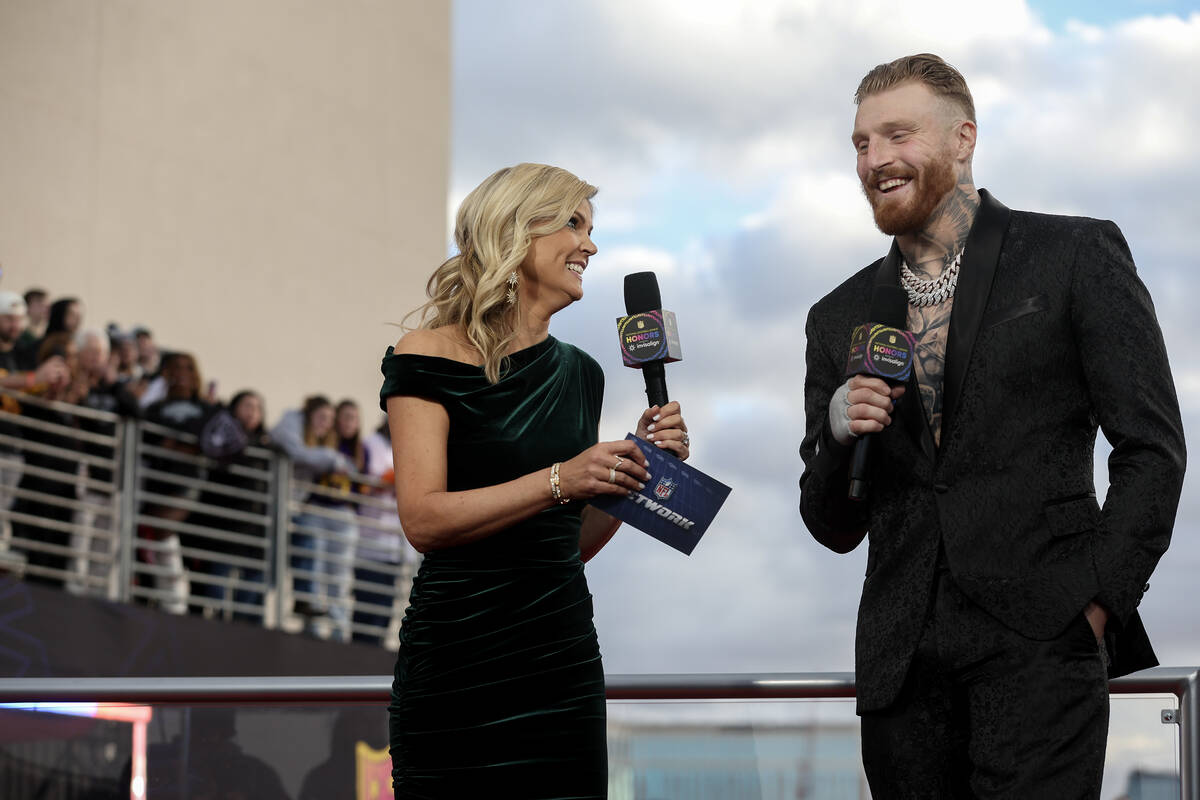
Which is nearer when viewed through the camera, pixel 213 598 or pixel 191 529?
pixel 191 529

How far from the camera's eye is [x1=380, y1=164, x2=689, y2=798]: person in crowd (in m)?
2.98

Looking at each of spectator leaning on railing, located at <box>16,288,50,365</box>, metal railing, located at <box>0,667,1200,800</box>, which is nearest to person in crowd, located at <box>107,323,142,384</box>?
spectator leaning on railing, located at <box>16,288,50,365</box>

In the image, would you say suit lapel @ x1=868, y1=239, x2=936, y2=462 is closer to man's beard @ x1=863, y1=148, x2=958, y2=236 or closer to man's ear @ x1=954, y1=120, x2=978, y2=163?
man's beard @ x1=863, y1=148, x2=958, y2=236

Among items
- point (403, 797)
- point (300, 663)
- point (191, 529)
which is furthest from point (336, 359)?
point (403, 797)

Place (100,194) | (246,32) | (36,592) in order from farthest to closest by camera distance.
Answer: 1. (246,32)
2. (100,194)
3. (36,592)

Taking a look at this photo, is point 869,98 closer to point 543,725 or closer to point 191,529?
point 543,725

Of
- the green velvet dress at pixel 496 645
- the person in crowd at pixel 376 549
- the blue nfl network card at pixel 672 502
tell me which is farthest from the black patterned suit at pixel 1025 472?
the person in crowd at pixel 376 549

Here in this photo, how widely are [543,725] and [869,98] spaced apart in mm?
1409

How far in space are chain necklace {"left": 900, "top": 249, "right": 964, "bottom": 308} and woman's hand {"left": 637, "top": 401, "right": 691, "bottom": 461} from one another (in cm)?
52

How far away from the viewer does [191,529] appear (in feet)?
33.8

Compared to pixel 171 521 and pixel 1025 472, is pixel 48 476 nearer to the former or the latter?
pixel 171 521

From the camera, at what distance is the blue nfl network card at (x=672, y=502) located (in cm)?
288

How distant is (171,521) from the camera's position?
412 inches

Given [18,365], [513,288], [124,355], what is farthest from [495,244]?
[124,355]
